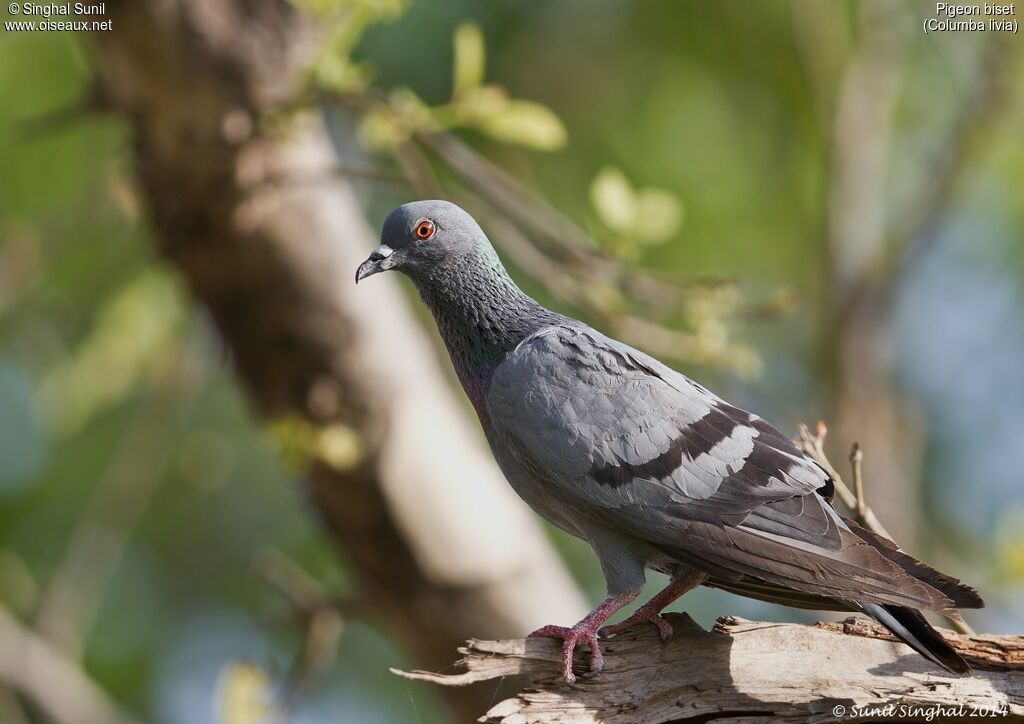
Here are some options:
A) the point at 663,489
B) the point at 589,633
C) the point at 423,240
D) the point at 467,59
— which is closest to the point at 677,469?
the point at 663,489

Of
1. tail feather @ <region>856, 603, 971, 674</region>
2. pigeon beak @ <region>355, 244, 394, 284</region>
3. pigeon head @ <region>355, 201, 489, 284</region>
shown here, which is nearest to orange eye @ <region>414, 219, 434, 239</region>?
pigeon head @ <region>355, 201, 489, 284</region>

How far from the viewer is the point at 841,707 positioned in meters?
3.67

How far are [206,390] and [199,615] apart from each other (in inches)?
108

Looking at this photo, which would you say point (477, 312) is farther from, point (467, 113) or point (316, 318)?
point (316, 318)

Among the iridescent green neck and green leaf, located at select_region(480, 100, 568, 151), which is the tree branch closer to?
the iridescent green neck

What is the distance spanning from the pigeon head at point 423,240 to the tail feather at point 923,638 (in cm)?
219

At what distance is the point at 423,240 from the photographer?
4.44 meters

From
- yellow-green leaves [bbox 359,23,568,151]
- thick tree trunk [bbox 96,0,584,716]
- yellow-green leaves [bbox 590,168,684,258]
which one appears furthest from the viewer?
thick tree trunk [bbox 96,0,584,716]

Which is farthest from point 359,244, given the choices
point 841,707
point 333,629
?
point 841,707

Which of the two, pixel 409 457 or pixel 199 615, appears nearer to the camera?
pixel 409 457

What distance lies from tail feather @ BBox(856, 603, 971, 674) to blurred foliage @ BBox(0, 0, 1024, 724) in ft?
14.4

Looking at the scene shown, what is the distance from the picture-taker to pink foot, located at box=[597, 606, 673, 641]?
383 centimetres

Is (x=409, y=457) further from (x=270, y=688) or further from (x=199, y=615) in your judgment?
(x=199, y=615)

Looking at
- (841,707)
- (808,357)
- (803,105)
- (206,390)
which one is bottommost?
(841,707)
